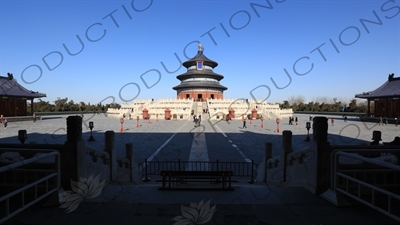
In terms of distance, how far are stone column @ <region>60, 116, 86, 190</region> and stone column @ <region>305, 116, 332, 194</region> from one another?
4935mm

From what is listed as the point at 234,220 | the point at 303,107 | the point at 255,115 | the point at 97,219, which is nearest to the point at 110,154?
the point at 97,219

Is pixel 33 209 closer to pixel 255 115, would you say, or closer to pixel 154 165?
pixel 154 165

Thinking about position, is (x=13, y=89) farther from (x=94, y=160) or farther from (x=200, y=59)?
(x=200, y=59)

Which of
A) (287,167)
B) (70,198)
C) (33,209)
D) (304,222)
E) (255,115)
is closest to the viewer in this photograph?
(304,222)

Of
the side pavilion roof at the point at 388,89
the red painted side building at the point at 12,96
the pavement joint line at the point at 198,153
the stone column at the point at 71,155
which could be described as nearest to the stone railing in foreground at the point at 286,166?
the pavement joint line at the point at 198,153

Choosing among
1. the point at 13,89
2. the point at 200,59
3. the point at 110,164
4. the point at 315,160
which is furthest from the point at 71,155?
the point at 200,59

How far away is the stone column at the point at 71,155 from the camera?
465cm

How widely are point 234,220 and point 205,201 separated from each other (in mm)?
966

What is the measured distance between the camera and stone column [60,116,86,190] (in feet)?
15.3

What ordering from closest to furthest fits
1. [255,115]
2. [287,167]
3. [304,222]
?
[304,222], [287,167], [255,115]

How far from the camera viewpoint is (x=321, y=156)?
185 inches

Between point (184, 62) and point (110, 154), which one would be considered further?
point (184, 62)

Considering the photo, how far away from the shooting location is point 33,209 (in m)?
4.11

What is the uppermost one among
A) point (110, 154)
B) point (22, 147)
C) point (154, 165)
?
point (22, 147)
